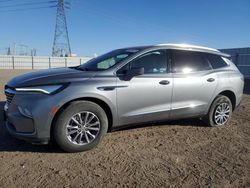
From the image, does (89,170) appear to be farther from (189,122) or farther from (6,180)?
(189,122)

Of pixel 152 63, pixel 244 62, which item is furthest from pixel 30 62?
pixel 152 63

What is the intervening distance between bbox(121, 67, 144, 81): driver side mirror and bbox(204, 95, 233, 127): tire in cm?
207

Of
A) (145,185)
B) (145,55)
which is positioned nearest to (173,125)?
(145,55)

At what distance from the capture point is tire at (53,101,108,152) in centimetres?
372

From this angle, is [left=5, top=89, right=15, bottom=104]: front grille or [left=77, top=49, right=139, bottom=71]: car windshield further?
[left=77, top=49, right=139, bottom=71]: car windshield

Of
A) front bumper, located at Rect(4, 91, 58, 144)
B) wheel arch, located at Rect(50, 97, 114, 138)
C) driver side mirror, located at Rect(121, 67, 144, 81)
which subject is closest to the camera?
front bumper, located at Rect(4, 91, 58, 144)

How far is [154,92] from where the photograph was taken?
4.45 metres

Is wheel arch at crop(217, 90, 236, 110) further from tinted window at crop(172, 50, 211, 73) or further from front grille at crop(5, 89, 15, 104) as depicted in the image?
front grille at crop(5, 89, 15, 104)

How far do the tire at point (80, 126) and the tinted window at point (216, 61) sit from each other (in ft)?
8.83

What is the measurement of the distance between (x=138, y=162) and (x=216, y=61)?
3.02 meters

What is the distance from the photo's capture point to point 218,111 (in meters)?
5.46

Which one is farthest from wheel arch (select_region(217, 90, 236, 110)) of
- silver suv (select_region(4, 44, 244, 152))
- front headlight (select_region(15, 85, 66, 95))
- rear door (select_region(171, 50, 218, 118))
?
front headlight (select_region(15, 85, 66, 95))

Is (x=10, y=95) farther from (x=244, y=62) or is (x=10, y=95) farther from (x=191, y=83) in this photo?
(x=244, y=62)

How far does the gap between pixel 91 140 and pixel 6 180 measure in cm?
135
